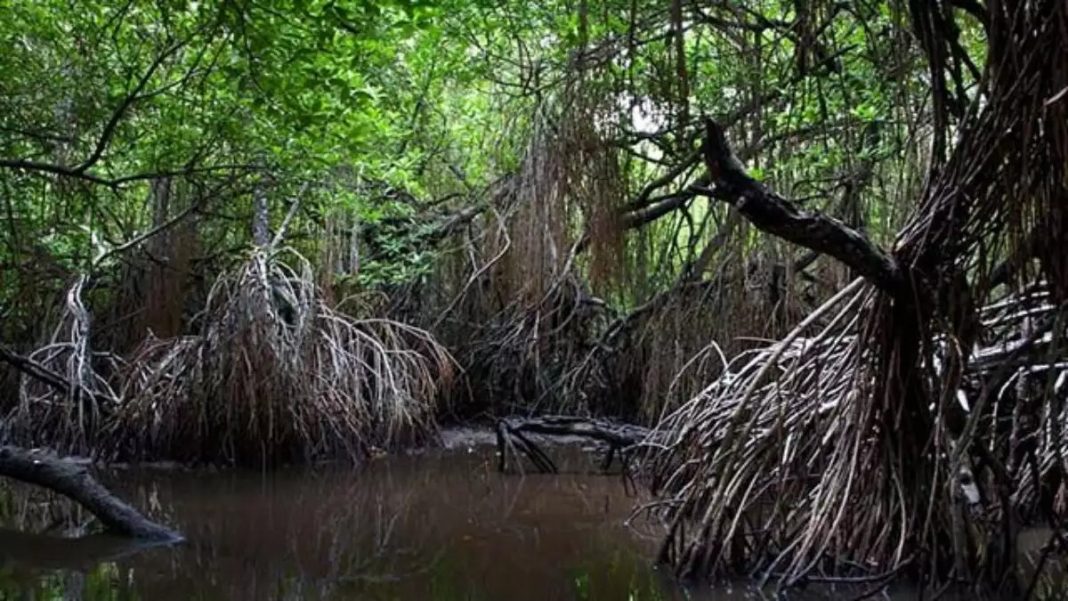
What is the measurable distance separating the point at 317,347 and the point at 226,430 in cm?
89

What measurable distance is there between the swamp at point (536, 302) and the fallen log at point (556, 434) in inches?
1.3

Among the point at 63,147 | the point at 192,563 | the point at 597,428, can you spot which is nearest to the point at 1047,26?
the point at 192,563

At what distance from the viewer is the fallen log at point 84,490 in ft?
16.4

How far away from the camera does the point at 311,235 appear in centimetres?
936

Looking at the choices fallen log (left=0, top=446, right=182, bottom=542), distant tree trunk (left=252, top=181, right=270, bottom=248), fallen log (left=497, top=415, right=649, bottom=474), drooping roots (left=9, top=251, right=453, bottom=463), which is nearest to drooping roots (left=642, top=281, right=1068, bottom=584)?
fallen log (left=497, top=415, right=649, bottom=474)

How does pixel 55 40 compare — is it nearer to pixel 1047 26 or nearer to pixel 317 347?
pixel 317 347

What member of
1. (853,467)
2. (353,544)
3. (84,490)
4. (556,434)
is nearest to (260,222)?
(556,434)

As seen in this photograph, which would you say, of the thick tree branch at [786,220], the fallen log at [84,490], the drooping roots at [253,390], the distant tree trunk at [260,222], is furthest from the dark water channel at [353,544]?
the distant tree trunk at [260,222]

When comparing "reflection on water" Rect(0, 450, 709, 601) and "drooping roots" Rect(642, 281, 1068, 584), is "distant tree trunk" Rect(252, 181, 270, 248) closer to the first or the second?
"reflection on water" Rect(0, 450, 709, 601)

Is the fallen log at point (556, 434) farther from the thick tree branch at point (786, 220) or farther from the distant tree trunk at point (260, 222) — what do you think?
the thick tree branch at point (786, 220)

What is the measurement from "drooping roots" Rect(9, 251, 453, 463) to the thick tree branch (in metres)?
5.07

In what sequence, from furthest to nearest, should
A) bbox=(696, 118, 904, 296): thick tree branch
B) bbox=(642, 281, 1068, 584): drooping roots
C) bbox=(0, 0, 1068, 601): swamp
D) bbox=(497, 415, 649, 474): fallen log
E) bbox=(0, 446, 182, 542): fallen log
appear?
bbox=(497, 415, 649, 474): fallen log, bbox=(0, 446, 182, 542): fallen log, bbox=(642, 281, 1068, 584): drooping roots, bbox=(0, 0, 1068, 601): swamp, bbox=(696, 118, 904, 296): thick tree branch

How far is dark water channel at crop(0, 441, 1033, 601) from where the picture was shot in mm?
4117

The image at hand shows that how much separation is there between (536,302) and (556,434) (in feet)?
4.79
